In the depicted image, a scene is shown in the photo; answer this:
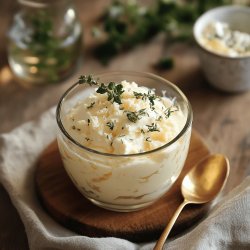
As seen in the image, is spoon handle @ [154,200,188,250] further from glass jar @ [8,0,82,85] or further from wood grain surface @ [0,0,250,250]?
glass jar @ [8,0,82,85]

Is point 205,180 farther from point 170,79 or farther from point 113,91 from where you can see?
point 170,79

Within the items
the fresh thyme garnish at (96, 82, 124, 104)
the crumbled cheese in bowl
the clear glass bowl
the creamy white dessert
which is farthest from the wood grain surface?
the fresh thyme garnish at (96, 82, 124, 104)

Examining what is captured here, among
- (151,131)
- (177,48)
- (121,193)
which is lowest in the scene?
(177,48)

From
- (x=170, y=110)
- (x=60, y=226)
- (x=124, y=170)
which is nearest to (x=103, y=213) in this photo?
(x=60, y=226)

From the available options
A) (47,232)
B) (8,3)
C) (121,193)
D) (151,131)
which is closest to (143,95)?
(151,131)

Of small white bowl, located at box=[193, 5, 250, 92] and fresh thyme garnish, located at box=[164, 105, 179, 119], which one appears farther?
small white bowl, located at box=[193, 5, 250, 92]

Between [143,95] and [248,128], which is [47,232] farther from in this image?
[248,128]

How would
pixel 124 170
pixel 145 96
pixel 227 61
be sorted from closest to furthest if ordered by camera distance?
pixel 124 170, pixel 145 96, pixel 227 61
